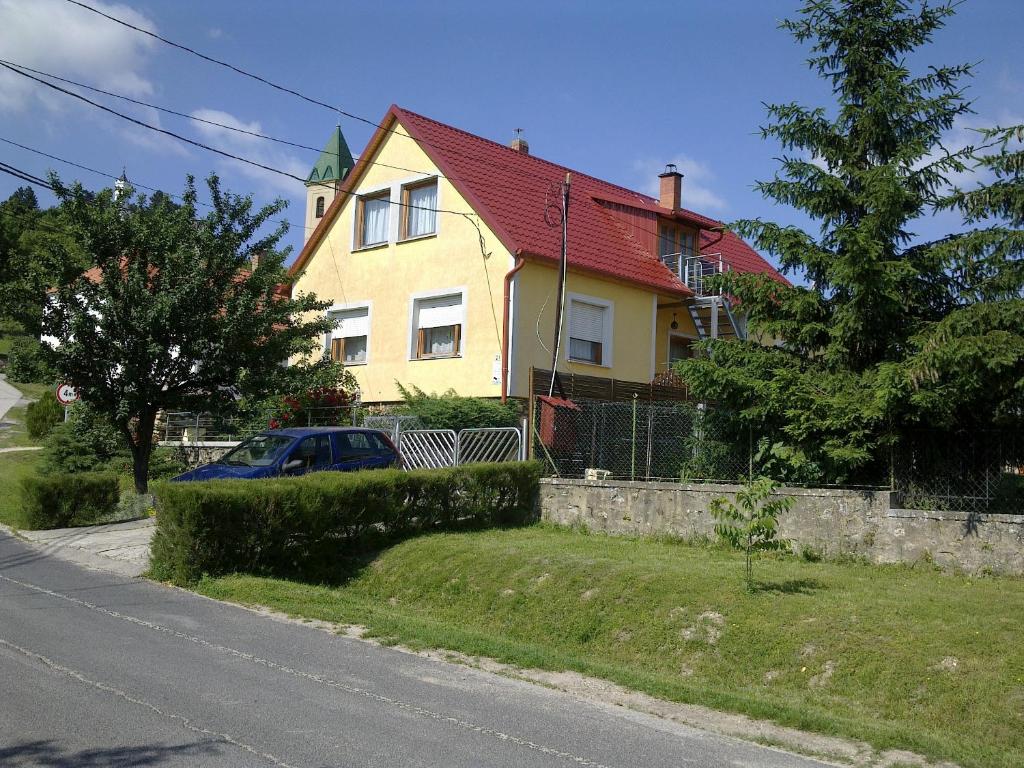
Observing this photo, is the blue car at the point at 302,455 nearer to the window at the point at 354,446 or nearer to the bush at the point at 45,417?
the window at the point at 354,446

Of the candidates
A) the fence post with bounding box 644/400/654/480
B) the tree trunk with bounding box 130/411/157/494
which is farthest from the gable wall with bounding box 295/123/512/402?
the fence post with bounding box 644/400/654/480

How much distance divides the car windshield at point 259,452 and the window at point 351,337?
29.4 ft

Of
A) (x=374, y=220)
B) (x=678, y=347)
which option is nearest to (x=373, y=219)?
(x=374, y=220)

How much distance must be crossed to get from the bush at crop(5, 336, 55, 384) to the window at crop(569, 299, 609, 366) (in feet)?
38.4

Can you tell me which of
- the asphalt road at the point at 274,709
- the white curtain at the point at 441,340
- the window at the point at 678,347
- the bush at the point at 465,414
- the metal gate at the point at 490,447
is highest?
the window at the point at 678,347

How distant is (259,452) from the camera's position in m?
16.2

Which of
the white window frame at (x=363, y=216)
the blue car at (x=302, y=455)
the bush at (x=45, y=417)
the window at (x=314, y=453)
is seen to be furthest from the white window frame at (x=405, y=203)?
the bush at (x=45, y=417)

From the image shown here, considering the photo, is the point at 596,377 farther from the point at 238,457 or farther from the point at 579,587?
the point at 579,587

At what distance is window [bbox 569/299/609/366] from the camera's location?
2353cm

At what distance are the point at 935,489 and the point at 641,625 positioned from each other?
4622mm

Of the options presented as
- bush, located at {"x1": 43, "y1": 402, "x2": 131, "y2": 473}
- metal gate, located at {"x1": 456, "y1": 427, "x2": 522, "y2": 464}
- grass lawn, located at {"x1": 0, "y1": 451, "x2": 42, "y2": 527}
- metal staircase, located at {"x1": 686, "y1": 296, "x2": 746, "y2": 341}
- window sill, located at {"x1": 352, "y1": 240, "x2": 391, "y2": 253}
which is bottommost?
grass lawn, located at {"x1": 0, "y1": 451, "x2": 42, "y2": 527}

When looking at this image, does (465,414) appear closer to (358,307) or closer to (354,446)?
(354,446)

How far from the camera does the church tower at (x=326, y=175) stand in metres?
57.9

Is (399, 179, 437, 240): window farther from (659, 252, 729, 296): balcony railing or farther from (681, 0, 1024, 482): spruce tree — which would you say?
(681, 0, 1024, 482): spruce tree
